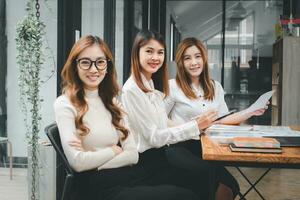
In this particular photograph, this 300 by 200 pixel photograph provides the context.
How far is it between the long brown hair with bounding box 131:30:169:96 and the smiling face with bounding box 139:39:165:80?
0.02 m

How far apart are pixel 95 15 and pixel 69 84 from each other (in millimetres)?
2219

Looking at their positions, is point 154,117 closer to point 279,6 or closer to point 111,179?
point 111,179

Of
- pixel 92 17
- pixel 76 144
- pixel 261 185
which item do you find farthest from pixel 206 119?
pixel 261 185

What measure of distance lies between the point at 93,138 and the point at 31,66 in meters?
0.88

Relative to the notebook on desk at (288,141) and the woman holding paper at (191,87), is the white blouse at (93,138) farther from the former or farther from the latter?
the woman holding paper at (191,87)

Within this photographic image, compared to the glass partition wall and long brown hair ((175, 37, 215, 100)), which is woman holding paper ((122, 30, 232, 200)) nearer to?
long brown hair ((175, 37, 215, 100))

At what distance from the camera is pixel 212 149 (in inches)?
72.2

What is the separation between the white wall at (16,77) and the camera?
2.46 metres

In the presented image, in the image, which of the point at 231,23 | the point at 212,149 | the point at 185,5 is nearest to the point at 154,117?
the point at 212,149

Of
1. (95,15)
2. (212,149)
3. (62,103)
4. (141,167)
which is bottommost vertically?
(141,167)

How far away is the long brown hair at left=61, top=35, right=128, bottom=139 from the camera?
6.07 ft

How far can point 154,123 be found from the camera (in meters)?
2.26

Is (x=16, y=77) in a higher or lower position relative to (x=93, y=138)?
higher

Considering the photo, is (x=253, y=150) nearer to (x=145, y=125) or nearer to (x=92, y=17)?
(x=145, y=125)
